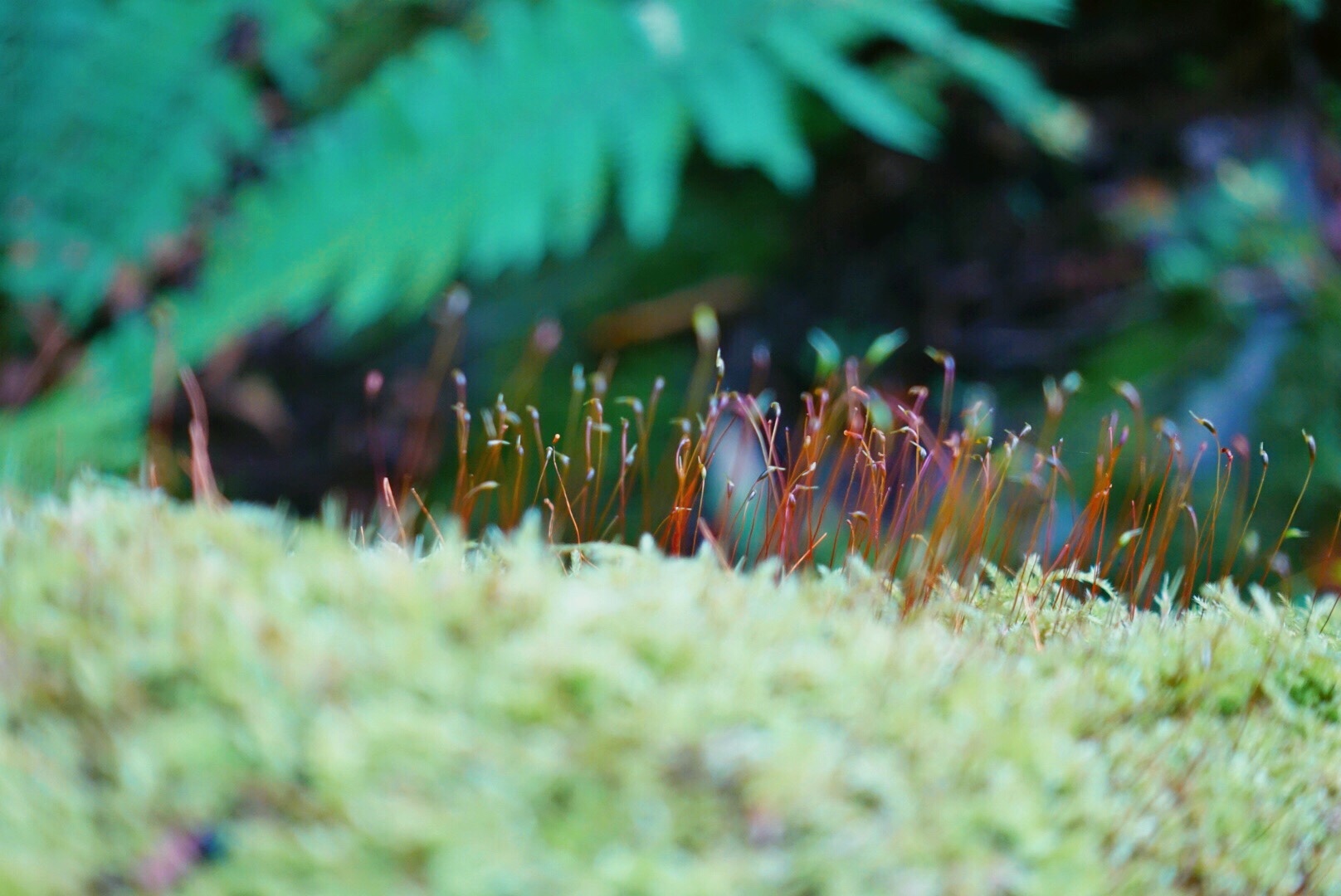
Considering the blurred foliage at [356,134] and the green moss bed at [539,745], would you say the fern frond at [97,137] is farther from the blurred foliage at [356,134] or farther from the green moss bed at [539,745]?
the green moss bed at [539,745]

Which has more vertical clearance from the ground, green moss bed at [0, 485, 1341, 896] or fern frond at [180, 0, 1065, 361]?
fern frond at [180, 0, 1065, 361]

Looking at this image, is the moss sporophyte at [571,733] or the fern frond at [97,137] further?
the fern frond at [97,137]

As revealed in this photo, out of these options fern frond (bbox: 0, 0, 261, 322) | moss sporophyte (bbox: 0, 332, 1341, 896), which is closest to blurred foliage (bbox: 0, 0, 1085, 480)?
fern frond (bbox: 0, 0, 261, 322)

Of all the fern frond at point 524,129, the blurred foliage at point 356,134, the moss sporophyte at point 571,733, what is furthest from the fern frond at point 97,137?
the moss sporophyte at point 571,733

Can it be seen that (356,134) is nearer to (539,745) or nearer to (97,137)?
(97,137)

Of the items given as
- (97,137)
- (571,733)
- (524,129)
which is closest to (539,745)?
(571,733)

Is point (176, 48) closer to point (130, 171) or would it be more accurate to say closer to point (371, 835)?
point (130, 171)

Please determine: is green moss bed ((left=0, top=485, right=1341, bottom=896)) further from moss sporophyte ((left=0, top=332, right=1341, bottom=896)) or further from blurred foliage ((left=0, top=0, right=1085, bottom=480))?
blurred foliage ((left=0, top=0, right=1085, bottom=480))
